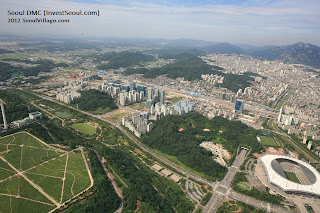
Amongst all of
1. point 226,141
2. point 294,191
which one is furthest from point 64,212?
point 226,141

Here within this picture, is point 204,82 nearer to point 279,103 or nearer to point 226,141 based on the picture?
point 279,103

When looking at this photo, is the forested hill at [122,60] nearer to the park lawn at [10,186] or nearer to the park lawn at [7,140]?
the park lawn at [7,140]

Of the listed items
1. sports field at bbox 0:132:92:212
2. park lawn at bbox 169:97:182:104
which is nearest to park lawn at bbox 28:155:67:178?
sports field at bbox 0:132:92:212

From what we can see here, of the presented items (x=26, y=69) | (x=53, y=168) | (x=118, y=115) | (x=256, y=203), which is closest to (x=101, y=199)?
(x=53, y=168)

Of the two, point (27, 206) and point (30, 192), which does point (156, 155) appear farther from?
point (27, 206)

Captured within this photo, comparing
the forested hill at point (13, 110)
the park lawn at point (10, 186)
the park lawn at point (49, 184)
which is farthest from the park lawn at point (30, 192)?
the forested hill at point (13, 110)

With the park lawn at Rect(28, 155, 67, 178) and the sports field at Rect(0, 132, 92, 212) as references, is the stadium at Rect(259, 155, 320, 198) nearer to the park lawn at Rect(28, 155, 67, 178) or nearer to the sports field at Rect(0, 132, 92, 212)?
the sports field at Rect(0, 132, 92, 212)
